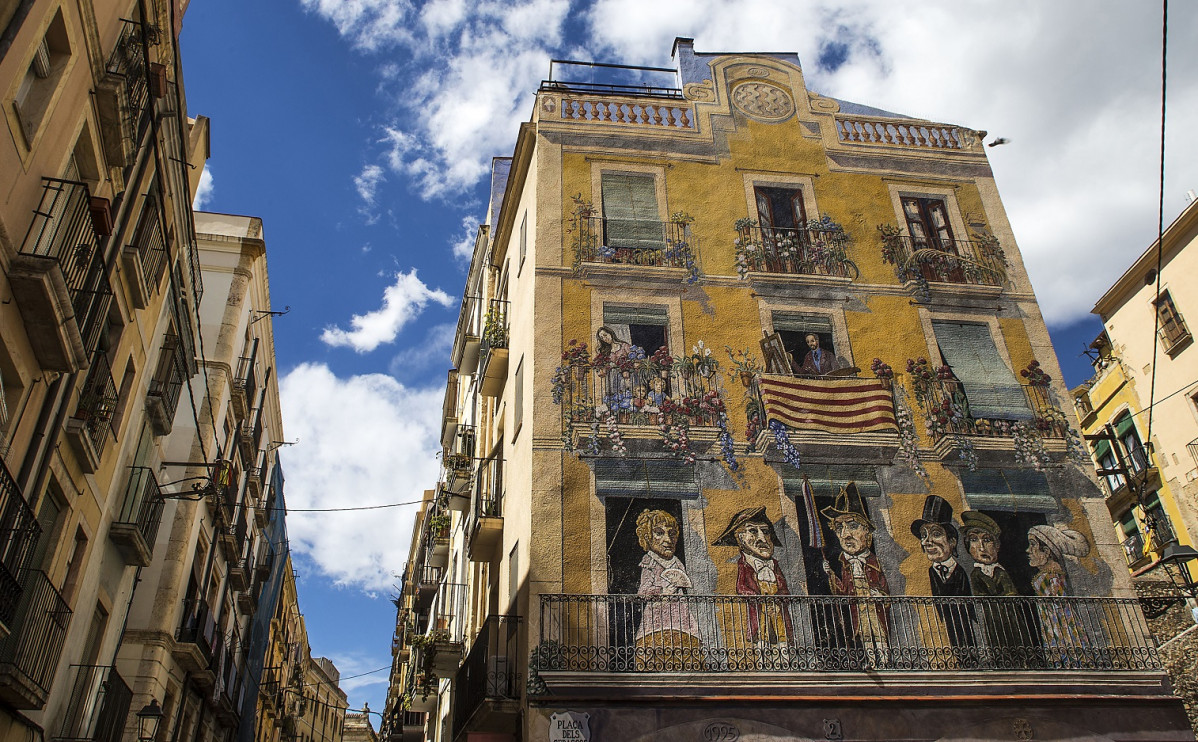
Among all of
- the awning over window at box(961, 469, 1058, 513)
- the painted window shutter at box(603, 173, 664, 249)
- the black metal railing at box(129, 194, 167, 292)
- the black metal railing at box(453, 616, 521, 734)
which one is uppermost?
the painted window shutter at box(603, 173, 664, 249)

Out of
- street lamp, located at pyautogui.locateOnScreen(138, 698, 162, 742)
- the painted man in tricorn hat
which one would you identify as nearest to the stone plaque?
the painted man in tricorn hat

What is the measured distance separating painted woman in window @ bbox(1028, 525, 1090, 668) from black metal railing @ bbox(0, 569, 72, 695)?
49.7 feet

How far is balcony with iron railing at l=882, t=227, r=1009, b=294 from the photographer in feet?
63.6

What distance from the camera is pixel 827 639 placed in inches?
578

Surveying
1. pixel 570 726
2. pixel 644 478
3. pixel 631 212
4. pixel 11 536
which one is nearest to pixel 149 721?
pixel 11 536

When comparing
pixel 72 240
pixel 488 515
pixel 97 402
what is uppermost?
pixel 488 515

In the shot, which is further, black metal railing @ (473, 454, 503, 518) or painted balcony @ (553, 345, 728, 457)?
black metal railing @ (473, 454, 503, 518)

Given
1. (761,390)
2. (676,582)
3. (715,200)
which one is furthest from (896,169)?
(676,582)

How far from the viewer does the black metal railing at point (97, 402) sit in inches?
520

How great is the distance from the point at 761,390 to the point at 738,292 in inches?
93.6

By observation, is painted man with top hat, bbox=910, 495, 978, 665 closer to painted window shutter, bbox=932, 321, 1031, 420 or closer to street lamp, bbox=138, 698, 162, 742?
painted window shutter, bbox=932, 321, 1031, 420

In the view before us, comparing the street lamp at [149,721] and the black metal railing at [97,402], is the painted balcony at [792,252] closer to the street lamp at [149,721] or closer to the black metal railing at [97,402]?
the black metal railing at [97,402]

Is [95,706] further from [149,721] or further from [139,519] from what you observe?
[139,519]

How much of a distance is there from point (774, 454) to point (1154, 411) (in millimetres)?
16492
